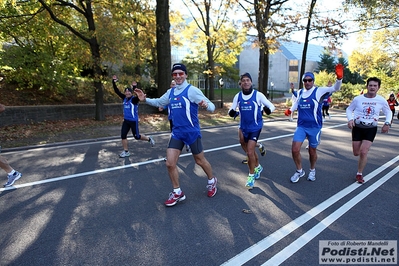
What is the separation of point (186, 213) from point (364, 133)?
12.3 feet

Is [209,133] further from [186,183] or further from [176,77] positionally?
[176,77]

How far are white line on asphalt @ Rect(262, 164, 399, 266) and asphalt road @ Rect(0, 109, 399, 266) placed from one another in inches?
0.5

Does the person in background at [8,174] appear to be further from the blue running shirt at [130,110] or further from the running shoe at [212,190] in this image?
the running shoe at [212,190]

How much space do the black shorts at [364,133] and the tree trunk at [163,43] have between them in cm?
1242

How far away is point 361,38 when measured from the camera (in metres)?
31.8

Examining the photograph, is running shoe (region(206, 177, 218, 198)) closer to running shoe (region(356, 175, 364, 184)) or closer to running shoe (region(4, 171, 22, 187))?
running shoe (region(356, 175, 364, 184))

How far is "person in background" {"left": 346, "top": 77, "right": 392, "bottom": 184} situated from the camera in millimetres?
5094

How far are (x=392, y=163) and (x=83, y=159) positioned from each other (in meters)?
7.68

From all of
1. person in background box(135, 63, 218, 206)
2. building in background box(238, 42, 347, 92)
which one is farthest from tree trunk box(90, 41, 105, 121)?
building in background box(238, 42, 347, 92)

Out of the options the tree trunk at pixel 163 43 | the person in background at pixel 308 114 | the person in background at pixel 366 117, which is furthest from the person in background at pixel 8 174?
the tree trunk at pixel 163 43

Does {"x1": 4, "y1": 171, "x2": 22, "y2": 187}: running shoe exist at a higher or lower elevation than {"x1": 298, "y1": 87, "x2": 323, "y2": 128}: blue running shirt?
lower

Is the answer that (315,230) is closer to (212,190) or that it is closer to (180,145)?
(212,190)

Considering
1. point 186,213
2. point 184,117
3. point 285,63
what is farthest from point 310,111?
point 285,63

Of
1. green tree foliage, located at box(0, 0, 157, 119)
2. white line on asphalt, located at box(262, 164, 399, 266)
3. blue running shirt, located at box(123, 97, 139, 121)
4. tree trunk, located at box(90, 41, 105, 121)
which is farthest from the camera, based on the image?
tree trunk, located at box(90, 41, 105, 121)
